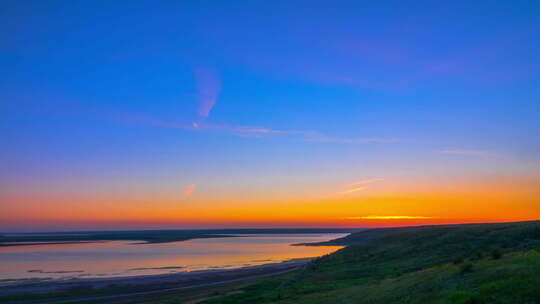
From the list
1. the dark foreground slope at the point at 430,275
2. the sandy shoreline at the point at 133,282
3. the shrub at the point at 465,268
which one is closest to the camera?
the dark foreground slope at the point at 430,275

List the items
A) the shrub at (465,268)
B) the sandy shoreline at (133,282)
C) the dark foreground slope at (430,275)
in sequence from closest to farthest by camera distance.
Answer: the dark foreground slope at (430,275) < the shrub at (465,268) < the sandy shoreline at (133,282)

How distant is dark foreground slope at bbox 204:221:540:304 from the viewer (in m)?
14.7

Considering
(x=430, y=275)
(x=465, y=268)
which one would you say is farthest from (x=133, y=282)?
(x=465, y=268)

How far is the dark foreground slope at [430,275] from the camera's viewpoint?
578 inches

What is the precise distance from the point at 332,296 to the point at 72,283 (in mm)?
35015

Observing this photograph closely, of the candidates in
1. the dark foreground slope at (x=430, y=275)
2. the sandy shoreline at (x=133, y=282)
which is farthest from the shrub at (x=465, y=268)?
the sandy shoreline at (x=133, y=282)

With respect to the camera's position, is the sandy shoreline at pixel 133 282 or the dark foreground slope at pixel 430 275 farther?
the sandy shoreline at pixel 133 282

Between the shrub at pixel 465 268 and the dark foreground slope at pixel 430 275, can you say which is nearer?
the dark foreground slope at pixel 430 275

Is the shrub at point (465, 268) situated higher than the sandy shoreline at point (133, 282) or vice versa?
the shrub at point (465, 268)

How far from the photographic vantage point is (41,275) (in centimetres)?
5112

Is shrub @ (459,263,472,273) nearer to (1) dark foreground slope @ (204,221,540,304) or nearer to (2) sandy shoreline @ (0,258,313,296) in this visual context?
(1) dark foreground slope @ (204,221,540,304)

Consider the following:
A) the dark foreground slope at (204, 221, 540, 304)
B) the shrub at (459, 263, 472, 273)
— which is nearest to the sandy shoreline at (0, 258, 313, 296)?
the dark foreground slope at (204, 221, 540, 304)

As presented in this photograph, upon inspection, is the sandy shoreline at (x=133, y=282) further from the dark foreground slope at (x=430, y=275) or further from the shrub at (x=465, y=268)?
the shrub at (x=465, y=268)

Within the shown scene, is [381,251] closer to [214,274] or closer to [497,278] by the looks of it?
[214,274]
